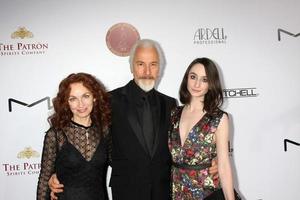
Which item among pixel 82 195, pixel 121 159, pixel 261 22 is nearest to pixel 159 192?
pixel 121 159

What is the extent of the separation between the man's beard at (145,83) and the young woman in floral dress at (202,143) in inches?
10.4

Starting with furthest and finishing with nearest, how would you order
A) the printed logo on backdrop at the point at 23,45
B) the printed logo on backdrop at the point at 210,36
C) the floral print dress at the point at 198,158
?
the printed logo on backdrop at the point at 210,36 → the printed logo on backdrop at the point at 23,45 → the floral print dress at the point at 198,158

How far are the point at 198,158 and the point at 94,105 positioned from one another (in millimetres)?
737

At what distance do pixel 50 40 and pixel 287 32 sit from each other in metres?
2.30

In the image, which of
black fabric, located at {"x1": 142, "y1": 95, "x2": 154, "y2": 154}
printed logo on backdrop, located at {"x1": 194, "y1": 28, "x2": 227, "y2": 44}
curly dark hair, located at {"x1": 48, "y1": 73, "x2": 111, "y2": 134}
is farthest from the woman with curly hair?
printed logo on backdrop, located at {"x1": 194, "y1": 28, "x2": 227, "y2": 44}

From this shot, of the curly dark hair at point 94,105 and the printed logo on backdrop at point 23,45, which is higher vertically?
the printed logo on backdrop at point 23,45

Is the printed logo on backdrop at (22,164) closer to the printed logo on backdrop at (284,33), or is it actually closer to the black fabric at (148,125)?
the black fabric at (148,125)

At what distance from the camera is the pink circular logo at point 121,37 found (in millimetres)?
2918

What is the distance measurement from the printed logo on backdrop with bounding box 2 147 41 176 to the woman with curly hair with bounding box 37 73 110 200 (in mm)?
1106

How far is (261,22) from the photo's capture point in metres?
3.08

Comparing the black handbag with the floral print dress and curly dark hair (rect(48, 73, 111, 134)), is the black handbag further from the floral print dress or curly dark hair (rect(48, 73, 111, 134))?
curly dark hair (rect(48, 73, 111, 134))

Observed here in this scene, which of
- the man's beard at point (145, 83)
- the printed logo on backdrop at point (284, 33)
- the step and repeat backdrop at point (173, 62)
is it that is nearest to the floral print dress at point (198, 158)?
the man's beard at point (145, 83)

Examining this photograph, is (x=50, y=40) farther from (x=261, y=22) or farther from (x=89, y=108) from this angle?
(x=261, y=22)

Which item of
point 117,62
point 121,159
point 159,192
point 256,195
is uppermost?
point 117,62
